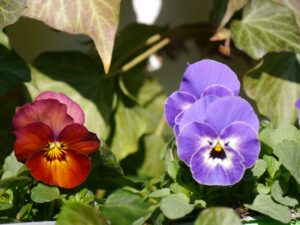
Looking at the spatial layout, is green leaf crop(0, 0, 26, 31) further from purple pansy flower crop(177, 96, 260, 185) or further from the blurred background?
the blurred background

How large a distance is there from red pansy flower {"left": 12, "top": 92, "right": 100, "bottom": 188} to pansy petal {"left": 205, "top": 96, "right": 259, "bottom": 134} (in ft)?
0.62

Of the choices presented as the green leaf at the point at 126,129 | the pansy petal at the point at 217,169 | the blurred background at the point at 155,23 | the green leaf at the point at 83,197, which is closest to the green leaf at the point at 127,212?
the green leaf at the point at 126,129

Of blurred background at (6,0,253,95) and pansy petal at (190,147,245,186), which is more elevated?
pansy petal at (190,147,245,186)

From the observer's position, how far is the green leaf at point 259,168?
2.30 feet

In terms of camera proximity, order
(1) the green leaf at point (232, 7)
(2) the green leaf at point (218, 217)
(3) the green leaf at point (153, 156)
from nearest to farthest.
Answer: (2) the green leaf at point (218, 217)
(1) the green leaf at point (232, 7)
(3) the green leaf at point (153, 156)

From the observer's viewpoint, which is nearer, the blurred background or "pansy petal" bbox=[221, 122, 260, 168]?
"pansy petal" bbox=[221, 122, 260, 168]

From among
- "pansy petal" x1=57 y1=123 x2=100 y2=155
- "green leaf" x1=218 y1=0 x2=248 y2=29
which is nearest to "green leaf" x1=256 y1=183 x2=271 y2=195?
"pansy petal" x1=57 y1=123 x2=100 y2=155

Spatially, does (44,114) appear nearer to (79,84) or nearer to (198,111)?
(198,111)

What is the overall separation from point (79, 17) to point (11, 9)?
5.2 inches

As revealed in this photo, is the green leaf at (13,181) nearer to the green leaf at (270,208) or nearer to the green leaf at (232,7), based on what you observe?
the green leaf at (270,208)

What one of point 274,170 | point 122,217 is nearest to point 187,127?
point 274,170

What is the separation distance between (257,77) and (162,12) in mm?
534

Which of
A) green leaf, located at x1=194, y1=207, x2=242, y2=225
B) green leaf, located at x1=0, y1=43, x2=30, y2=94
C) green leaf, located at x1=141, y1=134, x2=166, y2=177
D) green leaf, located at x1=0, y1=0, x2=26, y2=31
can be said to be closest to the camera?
green leaf, located at x1=194, y1=207, x2=242, y2=225

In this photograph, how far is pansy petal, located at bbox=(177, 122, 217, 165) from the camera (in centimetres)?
64
